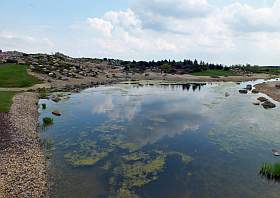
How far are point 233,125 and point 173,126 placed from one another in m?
9.23

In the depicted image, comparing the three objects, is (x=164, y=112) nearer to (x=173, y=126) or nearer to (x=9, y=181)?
(x=173, y=126)

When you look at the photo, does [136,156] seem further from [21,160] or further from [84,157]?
[21,160]

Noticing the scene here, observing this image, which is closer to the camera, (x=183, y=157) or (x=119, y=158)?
(x=119, y=158)

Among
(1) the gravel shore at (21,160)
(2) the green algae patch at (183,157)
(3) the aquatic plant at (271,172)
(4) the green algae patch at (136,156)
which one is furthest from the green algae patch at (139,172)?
(3) the aquatic plant at (271,172)

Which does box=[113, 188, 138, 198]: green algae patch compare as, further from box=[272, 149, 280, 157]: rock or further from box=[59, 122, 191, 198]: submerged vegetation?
box=[272, 149, 280, 157]: rock

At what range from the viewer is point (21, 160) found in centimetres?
2369

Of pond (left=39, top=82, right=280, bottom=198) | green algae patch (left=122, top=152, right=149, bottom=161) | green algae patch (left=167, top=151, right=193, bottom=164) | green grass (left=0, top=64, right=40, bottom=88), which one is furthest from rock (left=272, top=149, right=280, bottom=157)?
green grass (left=0, top=64, right=40, bottom=88)

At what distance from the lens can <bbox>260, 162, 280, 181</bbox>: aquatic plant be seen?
21953 mm

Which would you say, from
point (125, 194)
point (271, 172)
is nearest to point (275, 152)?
point (271, 172)

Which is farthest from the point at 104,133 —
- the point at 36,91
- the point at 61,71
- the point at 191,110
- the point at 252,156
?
the point at 61,71

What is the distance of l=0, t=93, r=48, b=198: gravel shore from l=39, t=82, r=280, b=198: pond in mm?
1204

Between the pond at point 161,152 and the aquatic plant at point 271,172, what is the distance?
68cm

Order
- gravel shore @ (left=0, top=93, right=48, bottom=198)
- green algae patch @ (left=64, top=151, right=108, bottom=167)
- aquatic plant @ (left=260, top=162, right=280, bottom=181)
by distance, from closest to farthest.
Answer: gravel shore @ (left=0, top=93, right=48, bottom=198)
aquatic plant @ (left=260, top=162, right=280, bottom=181)
green algae patch @ (left=64, top=151, right=108, bottom=167)

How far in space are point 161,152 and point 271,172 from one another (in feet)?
34.8
